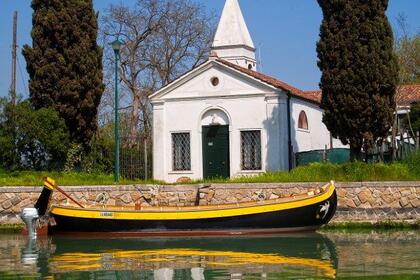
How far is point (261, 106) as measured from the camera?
32.3 m

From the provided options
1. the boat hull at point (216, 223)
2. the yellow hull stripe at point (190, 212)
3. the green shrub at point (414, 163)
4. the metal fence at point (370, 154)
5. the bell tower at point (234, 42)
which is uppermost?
the bell tower at point (234, 42)

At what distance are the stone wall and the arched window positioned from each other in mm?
8509

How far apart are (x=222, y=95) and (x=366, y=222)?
970cm

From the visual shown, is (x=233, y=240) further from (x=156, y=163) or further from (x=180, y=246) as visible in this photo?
(x=156, y=163)

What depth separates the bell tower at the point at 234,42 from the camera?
41375 millimetres

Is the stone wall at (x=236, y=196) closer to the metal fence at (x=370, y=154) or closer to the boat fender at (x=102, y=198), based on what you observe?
the boat fender at (x=102, y=198)

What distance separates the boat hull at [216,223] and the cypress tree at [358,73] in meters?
5.14

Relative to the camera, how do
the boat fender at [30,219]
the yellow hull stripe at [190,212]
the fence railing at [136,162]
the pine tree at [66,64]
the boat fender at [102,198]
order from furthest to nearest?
1. the fence railing at [136,162]
2. the pine tree at [66,64]
3. the boat fender at [102,198]
4. the boat fender at [30,219]
5. the yellow hull stripe at [190,212]

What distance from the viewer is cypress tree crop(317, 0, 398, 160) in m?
28.1

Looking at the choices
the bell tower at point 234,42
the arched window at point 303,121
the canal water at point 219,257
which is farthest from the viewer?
the bell tower at point 234,42

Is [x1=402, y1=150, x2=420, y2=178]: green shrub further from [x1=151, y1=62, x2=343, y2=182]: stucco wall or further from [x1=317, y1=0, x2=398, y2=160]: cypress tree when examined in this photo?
[x1=151, y1=62, x2=343, y2=182]: stucco wall

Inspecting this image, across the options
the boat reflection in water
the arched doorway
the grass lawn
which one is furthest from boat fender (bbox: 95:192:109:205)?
the arched doorway

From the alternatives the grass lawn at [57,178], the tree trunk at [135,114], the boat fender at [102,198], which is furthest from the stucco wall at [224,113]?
the tree trunk at [135,114]

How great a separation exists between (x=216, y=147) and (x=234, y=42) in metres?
10.5
